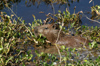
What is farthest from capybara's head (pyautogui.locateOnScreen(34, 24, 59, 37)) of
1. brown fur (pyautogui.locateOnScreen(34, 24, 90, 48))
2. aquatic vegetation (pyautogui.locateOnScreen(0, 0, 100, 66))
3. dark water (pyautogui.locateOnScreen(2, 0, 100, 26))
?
dark water (pyautogui.locateOnScreen(2, 0, 100, 26))

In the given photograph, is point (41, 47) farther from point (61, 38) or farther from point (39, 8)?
point (39, 8)

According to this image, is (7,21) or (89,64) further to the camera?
(7,21)

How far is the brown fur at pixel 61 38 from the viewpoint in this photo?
4.80m

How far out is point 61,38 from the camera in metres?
5.00

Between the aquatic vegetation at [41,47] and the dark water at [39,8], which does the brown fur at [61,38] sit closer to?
the aquatic vegetation at [41,47]

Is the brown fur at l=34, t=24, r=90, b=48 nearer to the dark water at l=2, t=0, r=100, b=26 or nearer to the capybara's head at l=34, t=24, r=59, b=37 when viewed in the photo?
the capybara's head at l=34, t=24, r=59, b=37

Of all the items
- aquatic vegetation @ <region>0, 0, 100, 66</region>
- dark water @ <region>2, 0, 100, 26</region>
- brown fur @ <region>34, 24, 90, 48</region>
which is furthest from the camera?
dark water @ <region>2, 0, 100, 26</region>

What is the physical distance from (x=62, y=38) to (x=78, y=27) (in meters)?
0.59

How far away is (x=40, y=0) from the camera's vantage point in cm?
706

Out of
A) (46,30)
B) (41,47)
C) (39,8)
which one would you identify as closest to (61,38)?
(46,30)

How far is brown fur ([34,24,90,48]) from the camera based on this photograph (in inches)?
189

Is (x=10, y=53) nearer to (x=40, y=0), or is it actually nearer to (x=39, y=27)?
(x=39, y=27)

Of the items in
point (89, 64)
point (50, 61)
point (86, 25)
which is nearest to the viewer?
point (89, 64)

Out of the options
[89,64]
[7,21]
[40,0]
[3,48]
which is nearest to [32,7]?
[40,0]
